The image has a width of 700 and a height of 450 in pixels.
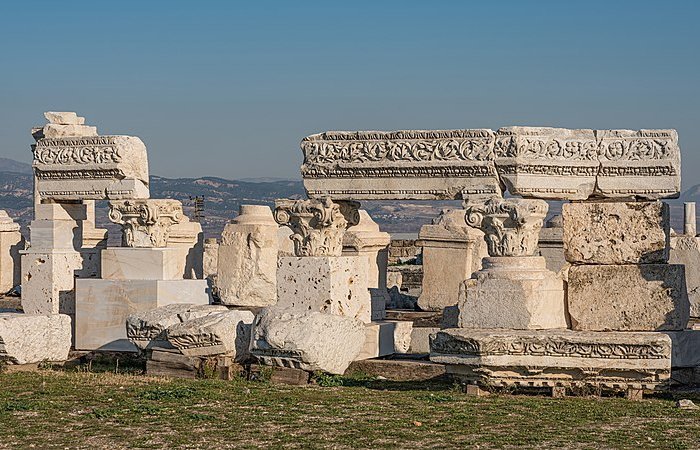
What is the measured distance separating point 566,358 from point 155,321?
451cm

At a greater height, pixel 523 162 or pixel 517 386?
pixel 523 162

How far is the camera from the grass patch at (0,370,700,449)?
32.2 feet

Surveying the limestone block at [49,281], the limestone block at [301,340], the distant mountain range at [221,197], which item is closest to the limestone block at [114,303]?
the limestone block at [49,281]

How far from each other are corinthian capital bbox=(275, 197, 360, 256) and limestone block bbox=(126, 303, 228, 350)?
46.1 inches

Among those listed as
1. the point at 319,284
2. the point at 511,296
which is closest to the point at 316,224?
the point at 319,284

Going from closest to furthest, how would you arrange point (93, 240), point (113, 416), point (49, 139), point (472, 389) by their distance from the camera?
point (113, 416), point (472, 389), point (49, 139), point (93, 240)

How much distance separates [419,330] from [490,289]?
8.99ft

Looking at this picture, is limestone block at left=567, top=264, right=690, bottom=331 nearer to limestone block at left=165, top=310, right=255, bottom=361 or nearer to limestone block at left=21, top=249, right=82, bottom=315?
limestone block at left=165, top=310, right=255, bottom=361

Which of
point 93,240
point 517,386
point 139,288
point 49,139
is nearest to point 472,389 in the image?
point 517,386

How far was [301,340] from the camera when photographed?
13.0m

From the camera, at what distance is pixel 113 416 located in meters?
11.0

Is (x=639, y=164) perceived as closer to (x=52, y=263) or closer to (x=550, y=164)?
(x=550, y=164)

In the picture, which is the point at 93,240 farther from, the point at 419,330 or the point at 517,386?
the point at 517,386

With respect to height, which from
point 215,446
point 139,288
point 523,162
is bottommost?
point 215,446
